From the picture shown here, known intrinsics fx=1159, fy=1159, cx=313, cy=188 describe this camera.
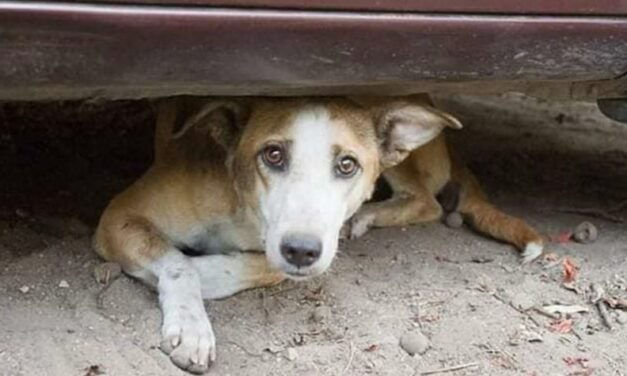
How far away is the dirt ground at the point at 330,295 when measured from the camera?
303 centimetres

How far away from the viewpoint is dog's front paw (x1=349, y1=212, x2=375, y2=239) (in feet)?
13.1

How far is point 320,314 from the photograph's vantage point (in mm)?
3326

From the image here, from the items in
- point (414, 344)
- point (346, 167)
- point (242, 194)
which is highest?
point (346, 167)

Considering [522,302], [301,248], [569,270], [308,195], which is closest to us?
[301,248]

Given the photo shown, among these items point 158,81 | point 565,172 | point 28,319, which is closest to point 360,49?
point 158,81

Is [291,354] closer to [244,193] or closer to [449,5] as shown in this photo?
[244,193]

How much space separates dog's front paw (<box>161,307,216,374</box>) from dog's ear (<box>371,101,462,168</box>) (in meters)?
0.86

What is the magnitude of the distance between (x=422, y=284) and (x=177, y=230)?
0.78 metres

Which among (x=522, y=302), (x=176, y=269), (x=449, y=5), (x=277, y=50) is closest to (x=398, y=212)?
(x=522, y=302)

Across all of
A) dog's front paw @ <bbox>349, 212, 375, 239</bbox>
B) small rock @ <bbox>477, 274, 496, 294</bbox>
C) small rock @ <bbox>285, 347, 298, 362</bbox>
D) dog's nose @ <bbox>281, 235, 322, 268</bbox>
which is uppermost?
dog's nose @ <bbox>281, 235, 322, 268</bbox>

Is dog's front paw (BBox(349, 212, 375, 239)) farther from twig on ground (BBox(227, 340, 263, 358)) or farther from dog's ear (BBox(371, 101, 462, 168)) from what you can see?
twig on ground (BBox(227, 340, 263, 358))

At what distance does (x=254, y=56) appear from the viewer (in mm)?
2832

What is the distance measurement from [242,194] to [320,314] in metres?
0.43

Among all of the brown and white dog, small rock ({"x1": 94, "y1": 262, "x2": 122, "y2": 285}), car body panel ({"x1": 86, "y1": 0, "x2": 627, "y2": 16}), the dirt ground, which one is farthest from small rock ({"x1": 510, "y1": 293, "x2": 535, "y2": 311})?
small rock ({"x1": 94, "y1": 262, "x2": 122, "y2": 285})
